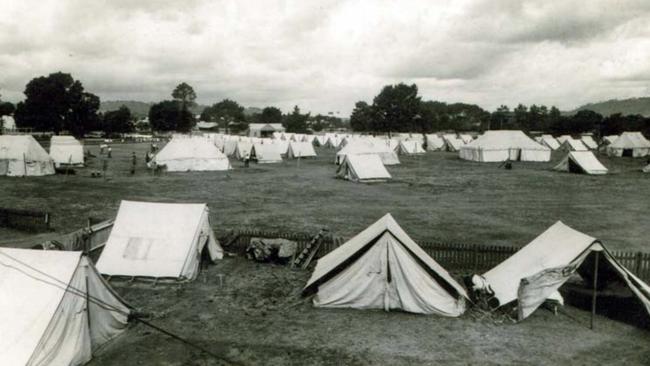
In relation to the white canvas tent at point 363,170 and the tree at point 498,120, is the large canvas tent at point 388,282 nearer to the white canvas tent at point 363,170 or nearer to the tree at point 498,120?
the white canvas tent at point 363,170

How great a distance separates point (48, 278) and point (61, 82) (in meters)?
81.2

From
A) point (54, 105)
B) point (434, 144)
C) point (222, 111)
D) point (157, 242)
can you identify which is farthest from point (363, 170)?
point (222, 111)

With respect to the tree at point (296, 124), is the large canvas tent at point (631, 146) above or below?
below

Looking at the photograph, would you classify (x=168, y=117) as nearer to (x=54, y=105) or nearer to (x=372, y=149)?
(x=54, y=105)

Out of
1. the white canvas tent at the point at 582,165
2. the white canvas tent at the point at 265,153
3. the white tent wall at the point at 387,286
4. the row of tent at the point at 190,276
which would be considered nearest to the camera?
the row of tent at the point at 190,276

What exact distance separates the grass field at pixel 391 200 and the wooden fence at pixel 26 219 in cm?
89

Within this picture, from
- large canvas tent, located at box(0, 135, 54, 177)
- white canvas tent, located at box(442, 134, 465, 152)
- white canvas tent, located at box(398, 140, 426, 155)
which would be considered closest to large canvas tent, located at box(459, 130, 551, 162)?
white canvas tent, located at box(398, 140, 426, 155)

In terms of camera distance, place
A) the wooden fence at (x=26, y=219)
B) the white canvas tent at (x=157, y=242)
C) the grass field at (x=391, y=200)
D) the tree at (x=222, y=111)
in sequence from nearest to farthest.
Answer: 1. the white canvas tent at (x=157, y=242)
2. the wooden fence at (x=26, y=219)
3. the grass field at (x=391, y=200)
4. the tree at (x=222, y=111)

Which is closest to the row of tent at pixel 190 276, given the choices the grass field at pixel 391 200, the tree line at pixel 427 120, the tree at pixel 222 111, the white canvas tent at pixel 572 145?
the grass field at pixel 391 200

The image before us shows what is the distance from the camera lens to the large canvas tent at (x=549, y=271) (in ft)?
40.1

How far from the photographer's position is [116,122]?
9988cm

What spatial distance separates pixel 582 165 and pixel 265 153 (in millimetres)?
33089

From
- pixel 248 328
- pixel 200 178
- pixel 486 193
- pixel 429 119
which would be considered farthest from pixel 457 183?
pixel 429 119

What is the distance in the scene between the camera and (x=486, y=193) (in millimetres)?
32688
